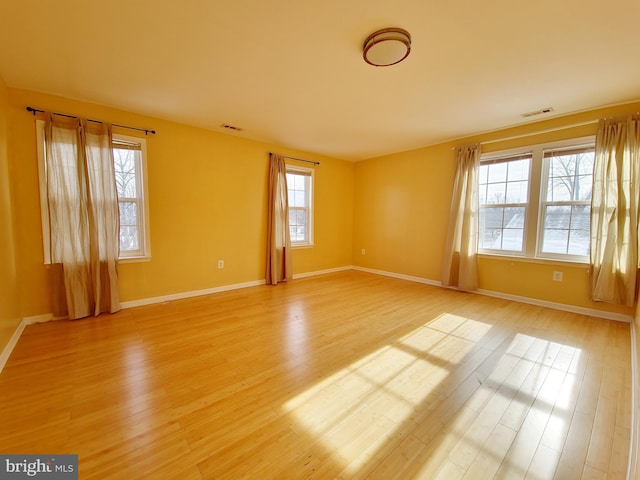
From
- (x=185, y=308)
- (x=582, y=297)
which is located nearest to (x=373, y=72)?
(x=185, y=308)

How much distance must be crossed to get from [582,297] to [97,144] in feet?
20.4

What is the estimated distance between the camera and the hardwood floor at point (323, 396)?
1292 millimetres

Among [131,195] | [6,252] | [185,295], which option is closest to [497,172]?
[185,295]

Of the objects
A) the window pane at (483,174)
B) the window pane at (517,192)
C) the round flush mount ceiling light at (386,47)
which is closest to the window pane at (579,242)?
the window pane at (517,192)

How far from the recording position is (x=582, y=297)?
3289 mm

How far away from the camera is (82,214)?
294 centimetres

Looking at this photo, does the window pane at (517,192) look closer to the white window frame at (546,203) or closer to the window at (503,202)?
the window at (503,202)

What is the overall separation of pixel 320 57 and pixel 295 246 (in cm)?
343

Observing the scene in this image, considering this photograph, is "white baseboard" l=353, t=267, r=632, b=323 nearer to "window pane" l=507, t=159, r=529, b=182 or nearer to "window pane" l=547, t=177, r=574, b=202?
"window pane" l=547, t=177, r=574, b=202

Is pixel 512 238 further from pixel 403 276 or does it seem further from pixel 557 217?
pixel 403 276

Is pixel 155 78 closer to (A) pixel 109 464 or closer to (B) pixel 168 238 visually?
(B) pixel 168 238

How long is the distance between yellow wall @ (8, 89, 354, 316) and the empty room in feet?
0.09

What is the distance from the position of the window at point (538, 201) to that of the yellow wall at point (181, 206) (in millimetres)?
3377

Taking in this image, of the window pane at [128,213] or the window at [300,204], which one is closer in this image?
the window pane at [128,213]
